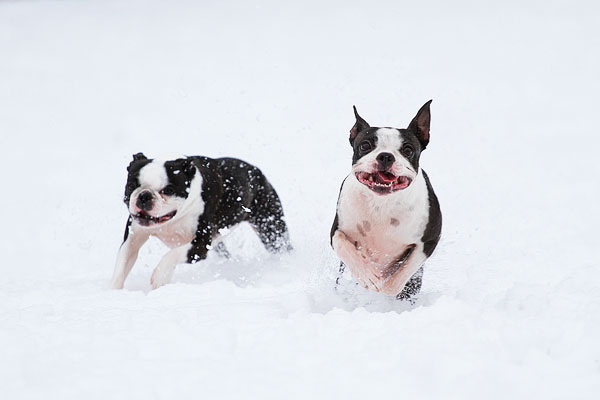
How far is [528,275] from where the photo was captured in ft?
19.4

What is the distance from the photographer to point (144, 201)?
5.47 meters

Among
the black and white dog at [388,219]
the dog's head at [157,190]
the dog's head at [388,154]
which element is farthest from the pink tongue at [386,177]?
the dog's head at [157,190]

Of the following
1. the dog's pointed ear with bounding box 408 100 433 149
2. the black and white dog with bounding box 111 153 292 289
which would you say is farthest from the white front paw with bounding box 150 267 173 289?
the dog's pointed ear with bounding box 408 100 433 149

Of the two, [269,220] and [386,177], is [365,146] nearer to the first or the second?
[386,177]

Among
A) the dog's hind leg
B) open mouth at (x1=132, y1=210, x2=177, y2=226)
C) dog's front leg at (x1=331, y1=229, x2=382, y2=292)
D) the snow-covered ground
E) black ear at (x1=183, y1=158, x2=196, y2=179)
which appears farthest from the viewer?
the dog's hind leg

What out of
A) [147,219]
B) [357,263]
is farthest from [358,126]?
[147,219]

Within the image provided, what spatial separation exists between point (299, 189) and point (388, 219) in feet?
17.0

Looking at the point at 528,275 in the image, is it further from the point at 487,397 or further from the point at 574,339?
the point at 487,397

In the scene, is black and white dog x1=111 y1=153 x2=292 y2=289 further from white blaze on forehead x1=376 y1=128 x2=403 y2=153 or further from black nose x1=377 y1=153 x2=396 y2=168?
black nose x1=377 y1=153 x2=396 y2=168

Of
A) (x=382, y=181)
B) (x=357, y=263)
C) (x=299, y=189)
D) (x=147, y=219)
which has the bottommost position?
(x=299, y=189)

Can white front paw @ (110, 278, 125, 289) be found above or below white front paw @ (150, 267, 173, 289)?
below

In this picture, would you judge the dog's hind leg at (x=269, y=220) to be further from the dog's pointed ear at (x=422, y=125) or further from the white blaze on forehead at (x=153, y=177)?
the dog's pointed ear at (x=422, y=125)

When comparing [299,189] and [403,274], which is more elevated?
[403,274]

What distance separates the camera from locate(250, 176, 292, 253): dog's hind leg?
23.1ft
